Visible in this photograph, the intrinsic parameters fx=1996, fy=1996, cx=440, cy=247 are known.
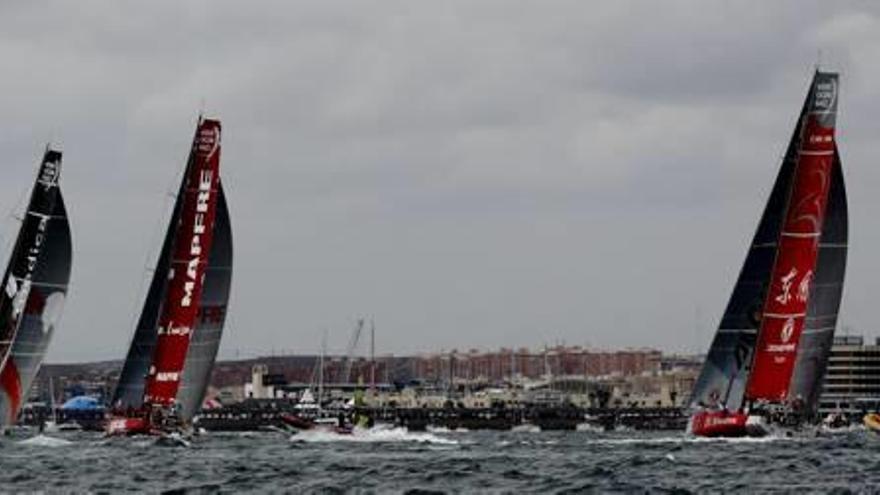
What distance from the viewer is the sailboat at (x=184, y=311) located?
9769 centimetres

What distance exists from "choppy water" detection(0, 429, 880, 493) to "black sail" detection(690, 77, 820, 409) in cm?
270

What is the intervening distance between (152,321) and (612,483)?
45.3 metres

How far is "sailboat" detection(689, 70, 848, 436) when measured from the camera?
86.2m

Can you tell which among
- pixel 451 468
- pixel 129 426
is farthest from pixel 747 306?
pixel 129 426

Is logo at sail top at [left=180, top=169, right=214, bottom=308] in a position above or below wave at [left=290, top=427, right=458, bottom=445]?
above

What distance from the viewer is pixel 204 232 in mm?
97562

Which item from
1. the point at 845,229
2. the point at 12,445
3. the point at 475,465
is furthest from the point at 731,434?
the point at 12,445

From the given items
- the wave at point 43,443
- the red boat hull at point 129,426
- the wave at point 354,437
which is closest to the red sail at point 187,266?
the red boat hull at point 129,426

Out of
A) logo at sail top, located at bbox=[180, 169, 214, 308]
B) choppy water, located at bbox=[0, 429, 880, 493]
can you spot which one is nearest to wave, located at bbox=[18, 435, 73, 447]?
choppy water, located at bbox=[0, 429, 880, 493]

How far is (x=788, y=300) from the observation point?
284 ft

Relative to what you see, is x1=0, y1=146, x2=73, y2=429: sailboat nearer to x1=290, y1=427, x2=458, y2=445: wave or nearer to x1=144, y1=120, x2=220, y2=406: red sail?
x1=144, y1=120, x2=220, y2=406: red sail

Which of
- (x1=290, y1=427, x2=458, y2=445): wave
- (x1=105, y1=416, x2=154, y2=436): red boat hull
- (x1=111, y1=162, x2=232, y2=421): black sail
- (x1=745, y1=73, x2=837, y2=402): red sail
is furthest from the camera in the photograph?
(x1=290, y1=427, x2=458, y2=445): wave

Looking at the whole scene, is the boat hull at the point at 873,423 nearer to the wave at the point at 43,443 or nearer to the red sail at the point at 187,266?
the wave at the point at 43,443

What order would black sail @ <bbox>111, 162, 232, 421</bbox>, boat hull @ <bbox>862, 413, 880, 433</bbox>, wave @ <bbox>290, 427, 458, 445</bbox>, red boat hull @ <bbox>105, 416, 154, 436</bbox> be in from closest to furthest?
red boat hull @ <bbox>105, 416, 154, 436</bbox> → black sail @ <bbox>111, 162, 232, 421</bbox> → wave @ <bbox>290, 427, 458, 445</bbox> → boat hull @ <bbox>862, 413, 880, 433</bbox>
